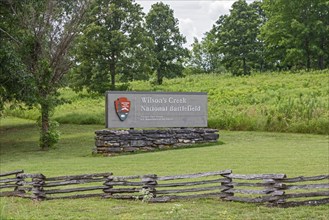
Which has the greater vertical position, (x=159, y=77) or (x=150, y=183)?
(x=159, y=77)

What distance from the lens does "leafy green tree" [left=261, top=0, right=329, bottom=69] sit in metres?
47.9

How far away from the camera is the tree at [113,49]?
39219 mm

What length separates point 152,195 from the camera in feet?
39.0

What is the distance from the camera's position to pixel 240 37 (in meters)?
56.2

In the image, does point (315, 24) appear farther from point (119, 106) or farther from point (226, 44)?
point (119, 106)

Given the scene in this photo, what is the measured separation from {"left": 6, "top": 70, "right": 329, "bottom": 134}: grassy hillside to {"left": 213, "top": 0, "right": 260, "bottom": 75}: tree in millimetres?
8734

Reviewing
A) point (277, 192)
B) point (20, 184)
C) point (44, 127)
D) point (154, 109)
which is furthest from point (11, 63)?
point (277, 192)

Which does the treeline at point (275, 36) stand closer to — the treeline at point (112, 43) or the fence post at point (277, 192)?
the treeline at point (112, 43)

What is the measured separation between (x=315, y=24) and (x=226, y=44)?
1164 cm

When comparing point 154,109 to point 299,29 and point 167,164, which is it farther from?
point 299,29

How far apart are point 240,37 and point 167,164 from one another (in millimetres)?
40667

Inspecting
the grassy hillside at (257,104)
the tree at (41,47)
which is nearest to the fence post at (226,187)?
the tree at (41,47)

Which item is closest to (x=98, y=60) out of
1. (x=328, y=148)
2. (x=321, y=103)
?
(x=321, y=103)

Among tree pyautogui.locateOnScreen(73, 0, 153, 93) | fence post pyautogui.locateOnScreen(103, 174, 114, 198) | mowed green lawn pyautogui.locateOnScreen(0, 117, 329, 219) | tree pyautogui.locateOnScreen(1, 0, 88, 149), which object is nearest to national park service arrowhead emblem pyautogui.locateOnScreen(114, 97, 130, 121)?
mowed green lawn pyautogui.locateOnScreen(0, 117, 329, 219)
